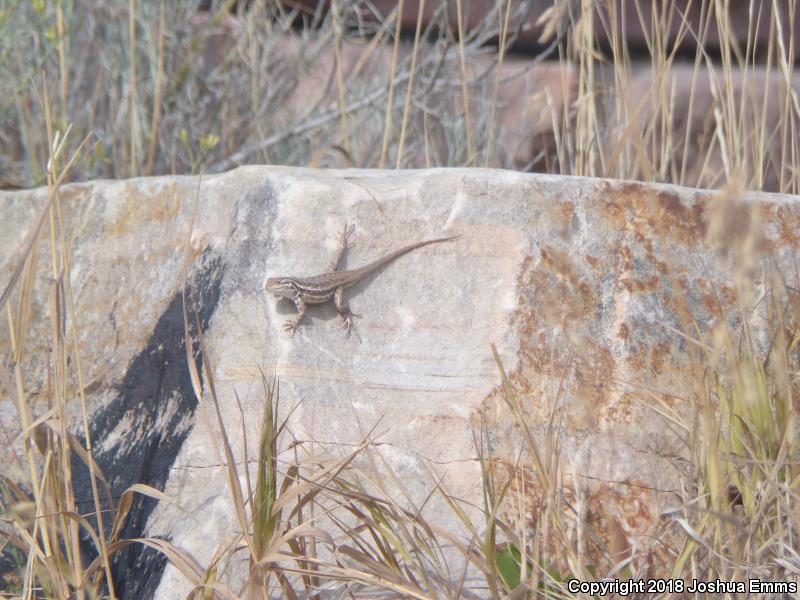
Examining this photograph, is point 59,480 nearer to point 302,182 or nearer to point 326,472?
point 326,472

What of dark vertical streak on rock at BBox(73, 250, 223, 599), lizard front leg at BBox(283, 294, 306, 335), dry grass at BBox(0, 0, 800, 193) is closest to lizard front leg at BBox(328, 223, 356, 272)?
lizard front leg at BBox(283, 294, 306, 335)

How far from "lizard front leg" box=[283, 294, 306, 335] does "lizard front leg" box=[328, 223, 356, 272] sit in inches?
5.3

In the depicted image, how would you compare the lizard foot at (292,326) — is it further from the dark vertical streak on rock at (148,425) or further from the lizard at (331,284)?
the dark vertical streak on rock at (148,425)

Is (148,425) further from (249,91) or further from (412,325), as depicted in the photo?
(249,91)

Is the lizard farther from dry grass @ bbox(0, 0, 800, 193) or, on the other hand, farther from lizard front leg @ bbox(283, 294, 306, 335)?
dry grass @ bbox(0, 0, 800, 193)

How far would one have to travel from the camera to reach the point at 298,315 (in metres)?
2.47

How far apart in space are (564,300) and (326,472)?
0.96 meters

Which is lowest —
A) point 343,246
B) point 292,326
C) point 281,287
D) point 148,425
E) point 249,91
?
point 148,425

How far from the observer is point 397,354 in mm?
2414

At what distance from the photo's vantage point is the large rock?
87.8 inches

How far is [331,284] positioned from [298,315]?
13cm

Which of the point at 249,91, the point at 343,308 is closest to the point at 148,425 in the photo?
the point at 343,308

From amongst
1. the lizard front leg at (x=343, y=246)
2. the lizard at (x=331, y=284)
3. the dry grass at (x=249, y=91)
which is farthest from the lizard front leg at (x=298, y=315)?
the dry grass at (x=249, y=91)

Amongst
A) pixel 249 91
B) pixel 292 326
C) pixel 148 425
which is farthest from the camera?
pixel 249 91
